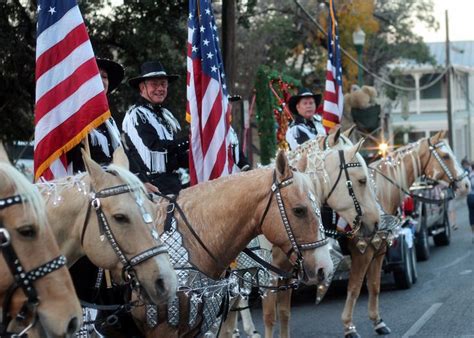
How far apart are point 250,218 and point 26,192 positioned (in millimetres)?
2814

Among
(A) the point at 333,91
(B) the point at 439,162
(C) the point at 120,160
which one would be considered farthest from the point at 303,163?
(B) the point at 439,162

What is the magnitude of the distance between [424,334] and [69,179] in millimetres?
6241

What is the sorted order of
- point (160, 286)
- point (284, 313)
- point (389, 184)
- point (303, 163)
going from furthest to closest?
1. point (389, 184)
2. point (284, 313)
3. point (303, 163)
4. point (160, 286)

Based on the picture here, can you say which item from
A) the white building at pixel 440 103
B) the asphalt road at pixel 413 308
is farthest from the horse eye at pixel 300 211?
the white building at pixel 440 103

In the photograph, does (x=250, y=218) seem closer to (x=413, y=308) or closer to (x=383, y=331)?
(x=383, y=331)

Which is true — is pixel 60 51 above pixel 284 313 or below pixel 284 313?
above

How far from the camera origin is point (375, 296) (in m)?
11.2

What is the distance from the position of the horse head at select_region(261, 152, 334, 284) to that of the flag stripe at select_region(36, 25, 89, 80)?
1694mm

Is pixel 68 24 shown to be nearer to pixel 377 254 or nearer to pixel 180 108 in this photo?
pixel 377 254

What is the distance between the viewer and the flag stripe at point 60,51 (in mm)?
6621

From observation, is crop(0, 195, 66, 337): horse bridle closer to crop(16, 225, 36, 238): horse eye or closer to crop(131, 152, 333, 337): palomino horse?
crop(16, 225, 36, 238): horse eye

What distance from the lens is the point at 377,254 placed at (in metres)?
11.2

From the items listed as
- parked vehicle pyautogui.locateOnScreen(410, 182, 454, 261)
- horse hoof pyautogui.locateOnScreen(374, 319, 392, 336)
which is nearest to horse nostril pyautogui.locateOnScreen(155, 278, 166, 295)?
horse hoof pyautogui.locateOnScreen(374, 319, 392, 336)

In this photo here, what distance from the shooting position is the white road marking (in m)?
10.8
